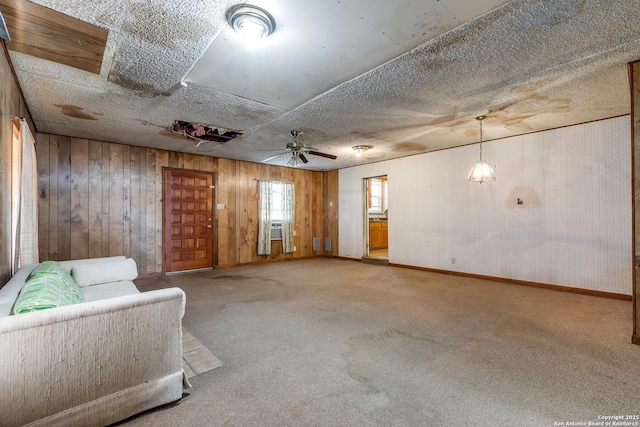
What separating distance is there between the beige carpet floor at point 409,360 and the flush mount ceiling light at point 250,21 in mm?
2432

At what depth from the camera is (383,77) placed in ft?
8.89

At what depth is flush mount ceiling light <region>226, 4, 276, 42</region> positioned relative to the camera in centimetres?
181

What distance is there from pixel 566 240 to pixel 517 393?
3.56m

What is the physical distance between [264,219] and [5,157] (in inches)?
195

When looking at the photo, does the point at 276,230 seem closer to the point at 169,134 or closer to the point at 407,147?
the point at 169,134

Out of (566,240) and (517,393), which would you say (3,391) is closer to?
(517,393)

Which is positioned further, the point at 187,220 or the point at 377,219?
the point at 377,219

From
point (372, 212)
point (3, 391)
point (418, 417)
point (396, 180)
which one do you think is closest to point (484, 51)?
point (418, 417)

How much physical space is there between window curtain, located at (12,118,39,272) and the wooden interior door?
265 cm

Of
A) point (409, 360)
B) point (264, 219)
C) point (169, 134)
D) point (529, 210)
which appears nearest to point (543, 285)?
point (529, 210)

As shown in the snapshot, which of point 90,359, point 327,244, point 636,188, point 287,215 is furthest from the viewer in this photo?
point 327,244

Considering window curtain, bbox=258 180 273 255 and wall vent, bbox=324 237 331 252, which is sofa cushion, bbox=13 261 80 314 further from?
wall vent, bbox=324 237 331 252

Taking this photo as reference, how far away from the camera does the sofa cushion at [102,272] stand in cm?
305

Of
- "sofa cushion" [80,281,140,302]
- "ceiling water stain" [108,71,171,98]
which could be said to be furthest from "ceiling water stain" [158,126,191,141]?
"sofa cushion" [80,281,140,302]
